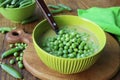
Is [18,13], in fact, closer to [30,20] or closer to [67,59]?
[30,20]

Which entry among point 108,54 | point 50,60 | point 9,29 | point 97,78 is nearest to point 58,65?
point 50,60

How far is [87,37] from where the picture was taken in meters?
0.92

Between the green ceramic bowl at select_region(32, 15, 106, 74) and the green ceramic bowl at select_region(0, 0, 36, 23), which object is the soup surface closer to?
the green ceramic bowl at select_region(32, 15, 106, 74)

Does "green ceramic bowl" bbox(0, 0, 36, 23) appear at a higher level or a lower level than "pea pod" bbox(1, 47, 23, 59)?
higher

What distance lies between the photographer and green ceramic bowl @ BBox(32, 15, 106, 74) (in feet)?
2.51

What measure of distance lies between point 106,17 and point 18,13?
419 millimetres

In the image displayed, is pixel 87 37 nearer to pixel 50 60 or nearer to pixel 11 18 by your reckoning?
pixel 50 60

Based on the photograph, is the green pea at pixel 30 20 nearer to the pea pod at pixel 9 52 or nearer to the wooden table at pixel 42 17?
the wooden table at pixel 42 17

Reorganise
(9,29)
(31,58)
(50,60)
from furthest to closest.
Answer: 1. (9,29)
2. (31,58)
3. (50,60)

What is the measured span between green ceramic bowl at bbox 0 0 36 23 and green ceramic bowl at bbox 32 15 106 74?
17 centimetres

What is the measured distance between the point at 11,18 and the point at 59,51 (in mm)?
380

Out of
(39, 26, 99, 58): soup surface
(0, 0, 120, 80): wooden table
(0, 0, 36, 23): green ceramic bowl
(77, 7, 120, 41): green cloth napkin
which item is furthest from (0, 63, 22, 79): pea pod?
(77, 7, 120, 41): green cloth napkin

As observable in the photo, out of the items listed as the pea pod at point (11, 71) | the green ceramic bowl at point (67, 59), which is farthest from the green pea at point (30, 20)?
the pea pod at point (11, 71)

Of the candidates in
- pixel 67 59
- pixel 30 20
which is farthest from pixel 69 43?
pixel 30 20
